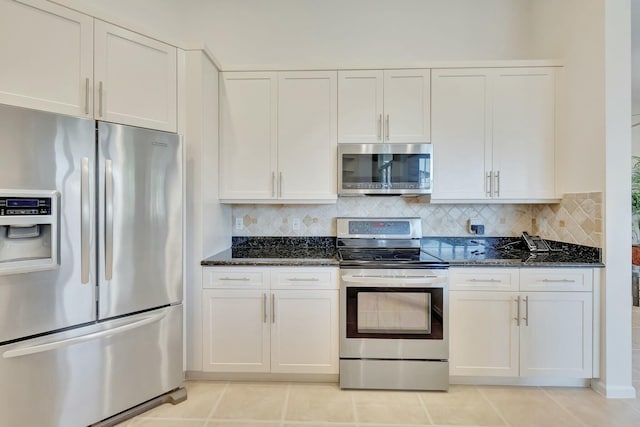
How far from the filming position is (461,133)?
2.62 m

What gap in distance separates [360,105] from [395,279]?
1.45 m

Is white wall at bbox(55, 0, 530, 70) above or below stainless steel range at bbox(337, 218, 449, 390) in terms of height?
above

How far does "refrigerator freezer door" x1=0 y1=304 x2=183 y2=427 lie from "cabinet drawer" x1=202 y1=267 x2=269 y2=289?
319 mm

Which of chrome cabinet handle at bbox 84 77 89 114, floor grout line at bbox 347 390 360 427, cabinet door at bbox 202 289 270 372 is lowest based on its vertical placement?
floor grout line at bbox 347 390 360 427

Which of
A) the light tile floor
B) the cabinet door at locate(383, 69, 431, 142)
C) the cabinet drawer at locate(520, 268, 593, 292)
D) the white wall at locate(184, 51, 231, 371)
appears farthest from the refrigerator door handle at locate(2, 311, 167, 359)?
the cabinet drawer at locate(520, 268, 593, 292)

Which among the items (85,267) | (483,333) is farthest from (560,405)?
(85,267)

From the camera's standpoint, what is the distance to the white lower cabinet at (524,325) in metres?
2.22

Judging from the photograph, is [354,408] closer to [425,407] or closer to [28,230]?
[425,407]

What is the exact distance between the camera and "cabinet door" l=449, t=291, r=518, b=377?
2.25 meters

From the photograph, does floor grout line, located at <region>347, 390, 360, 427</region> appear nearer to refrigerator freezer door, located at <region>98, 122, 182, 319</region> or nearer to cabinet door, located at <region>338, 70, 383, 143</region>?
refrigerator freezer door, located at <region>98, 122, 182, 319</region>

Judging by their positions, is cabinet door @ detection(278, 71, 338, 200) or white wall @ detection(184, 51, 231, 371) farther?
cabinet door @ detection(278, 71, 338, 200)

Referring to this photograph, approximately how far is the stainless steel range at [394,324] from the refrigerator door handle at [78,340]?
4.19 feet

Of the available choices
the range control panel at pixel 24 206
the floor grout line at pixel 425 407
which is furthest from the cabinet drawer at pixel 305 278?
the range control panel at pixel 24 206

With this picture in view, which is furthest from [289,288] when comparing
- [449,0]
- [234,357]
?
[449,0]
